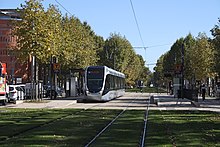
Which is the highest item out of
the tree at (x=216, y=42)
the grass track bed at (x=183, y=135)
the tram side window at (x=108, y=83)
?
the tree at (x=216, y=42)

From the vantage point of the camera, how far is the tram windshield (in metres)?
46.4

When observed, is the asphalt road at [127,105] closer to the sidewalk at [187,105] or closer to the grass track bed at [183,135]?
the sidewalk at [187,105]

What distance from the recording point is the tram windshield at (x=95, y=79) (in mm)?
46375

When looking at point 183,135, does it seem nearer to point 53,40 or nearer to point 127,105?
point 127,105

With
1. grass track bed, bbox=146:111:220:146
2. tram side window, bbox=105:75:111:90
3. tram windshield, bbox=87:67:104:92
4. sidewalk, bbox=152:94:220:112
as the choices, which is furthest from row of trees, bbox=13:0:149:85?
grass track bed, bbox=146:111:220:146

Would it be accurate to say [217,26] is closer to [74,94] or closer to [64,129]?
[74,94]

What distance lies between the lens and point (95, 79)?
1826 inches

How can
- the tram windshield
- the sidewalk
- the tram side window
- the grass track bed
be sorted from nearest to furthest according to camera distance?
the grass track bed < the sidewalk < the tram windshield < the tram side window

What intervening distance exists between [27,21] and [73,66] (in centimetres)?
3104

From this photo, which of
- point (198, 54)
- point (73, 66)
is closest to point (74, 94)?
point (73, 66)

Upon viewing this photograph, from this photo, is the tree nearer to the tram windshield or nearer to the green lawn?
the tram windshield

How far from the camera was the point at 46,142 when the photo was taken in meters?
14.6

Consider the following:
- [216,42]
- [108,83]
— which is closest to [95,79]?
[108,83]

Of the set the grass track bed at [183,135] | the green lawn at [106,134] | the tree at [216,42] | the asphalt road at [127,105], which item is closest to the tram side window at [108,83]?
the asphalt road at [127,105]
